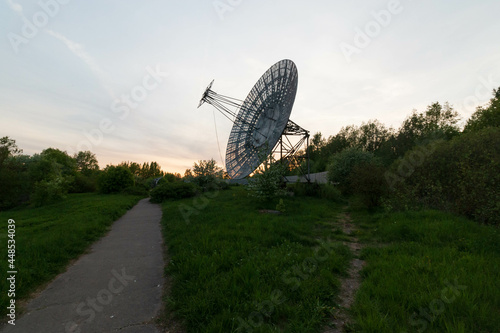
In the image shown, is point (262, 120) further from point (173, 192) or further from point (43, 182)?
point (43, 182)

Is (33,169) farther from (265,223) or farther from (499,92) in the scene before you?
(499,92)

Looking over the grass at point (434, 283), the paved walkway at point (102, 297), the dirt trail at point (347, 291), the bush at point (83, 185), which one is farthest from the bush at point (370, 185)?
the bush at point (83, 185)

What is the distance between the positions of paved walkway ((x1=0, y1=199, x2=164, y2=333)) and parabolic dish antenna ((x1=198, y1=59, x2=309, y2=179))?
972cm

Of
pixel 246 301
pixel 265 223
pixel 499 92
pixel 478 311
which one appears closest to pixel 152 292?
pixel 246 301

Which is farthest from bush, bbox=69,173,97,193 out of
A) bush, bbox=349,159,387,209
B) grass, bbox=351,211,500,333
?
grass, bbox=351,211,500,333

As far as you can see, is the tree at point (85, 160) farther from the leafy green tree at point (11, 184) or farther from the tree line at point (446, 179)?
the tree line at point (446, 179)

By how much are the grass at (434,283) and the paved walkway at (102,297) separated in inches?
137

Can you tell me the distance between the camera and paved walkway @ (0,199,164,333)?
321 centimetres

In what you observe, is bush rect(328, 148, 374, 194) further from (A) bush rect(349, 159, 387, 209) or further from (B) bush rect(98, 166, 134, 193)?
(B) bush rect(98, 166, 134, 193)

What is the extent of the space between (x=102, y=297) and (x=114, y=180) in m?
27.9

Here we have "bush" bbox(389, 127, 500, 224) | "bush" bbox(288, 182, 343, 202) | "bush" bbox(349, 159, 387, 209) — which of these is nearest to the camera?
"bush" bbox(389, 127, 500, 224)

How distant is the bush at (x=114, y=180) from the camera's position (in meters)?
27.1

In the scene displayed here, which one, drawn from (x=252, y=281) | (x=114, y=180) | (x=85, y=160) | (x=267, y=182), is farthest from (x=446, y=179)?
(x=85, y=160)

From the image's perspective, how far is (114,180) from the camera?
90.0ft
